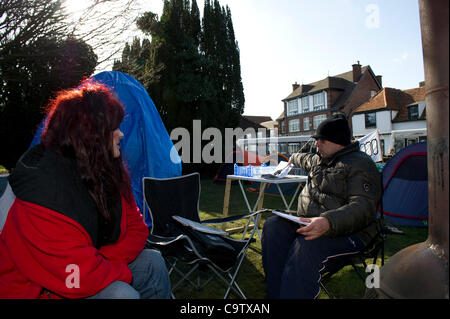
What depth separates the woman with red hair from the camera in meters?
1.08

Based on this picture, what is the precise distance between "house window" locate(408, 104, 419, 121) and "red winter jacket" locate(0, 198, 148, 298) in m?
27.3

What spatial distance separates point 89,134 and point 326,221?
1421 millimetres

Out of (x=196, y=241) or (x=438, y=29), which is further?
(x=196, y=241)

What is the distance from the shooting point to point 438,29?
3.44 feet

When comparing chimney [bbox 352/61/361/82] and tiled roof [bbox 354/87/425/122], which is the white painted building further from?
chimney [bbox 352/61/361/82]

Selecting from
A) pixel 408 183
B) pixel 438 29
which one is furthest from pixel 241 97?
pixel 438 29

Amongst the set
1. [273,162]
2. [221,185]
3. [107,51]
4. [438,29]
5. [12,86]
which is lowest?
[221,185]

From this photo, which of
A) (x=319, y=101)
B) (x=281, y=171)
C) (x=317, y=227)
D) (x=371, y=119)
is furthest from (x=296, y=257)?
(x=319, y=101)

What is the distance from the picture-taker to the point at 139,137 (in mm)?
4195

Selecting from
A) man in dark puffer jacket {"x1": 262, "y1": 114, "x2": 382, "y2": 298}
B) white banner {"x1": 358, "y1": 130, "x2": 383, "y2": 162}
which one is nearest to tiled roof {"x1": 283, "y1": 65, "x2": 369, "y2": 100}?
white banner {"x1": 358, "y1": 130, "x2": 383, "y2": 162}

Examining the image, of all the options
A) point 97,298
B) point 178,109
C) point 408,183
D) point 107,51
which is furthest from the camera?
point 178,109

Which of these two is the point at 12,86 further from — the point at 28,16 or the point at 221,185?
the point at 221,185

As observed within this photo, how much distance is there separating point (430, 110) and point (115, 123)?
1333 mm

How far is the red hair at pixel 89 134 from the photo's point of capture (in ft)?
3.99
